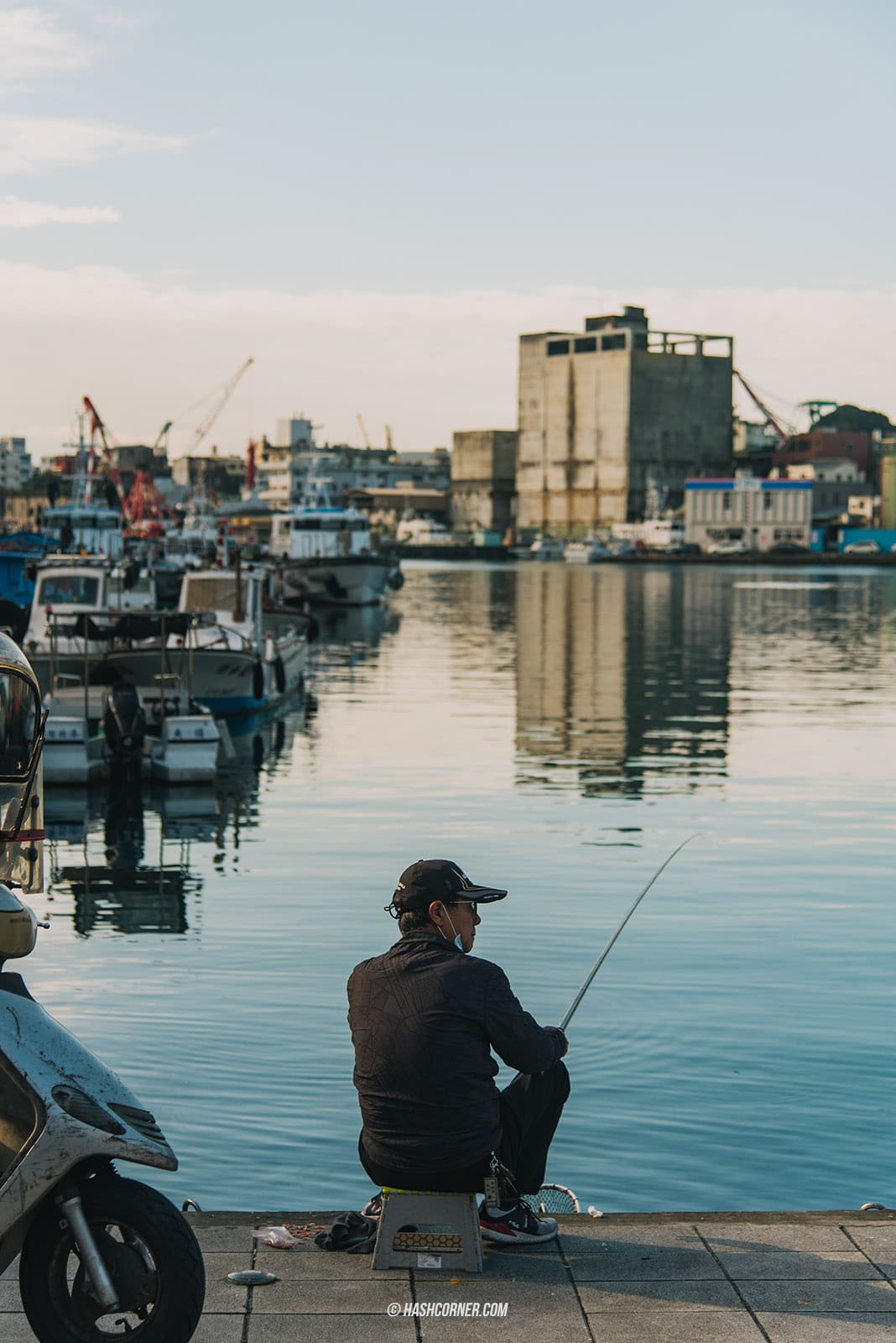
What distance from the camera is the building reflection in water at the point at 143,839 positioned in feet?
56.3

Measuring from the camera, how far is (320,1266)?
20.1 feet

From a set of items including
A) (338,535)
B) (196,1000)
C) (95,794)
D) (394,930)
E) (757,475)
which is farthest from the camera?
(757,475)

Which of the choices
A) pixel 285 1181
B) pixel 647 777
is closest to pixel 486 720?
pixel 647 777

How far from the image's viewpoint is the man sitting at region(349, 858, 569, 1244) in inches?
239

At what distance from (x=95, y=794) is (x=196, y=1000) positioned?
40.9 ft

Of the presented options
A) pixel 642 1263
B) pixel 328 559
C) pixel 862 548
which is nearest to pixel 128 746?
pixel 642 1263

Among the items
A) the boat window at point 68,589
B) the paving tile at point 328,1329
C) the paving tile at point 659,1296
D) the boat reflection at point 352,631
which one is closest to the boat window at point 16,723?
the paving tile at point 328,1329

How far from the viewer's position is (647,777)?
2628 cm

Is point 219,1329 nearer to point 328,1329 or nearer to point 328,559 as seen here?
point 328,1329

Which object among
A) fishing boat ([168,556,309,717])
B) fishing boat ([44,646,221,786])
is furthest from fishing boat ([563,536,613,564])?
fishing boat ([44,646,221,786])

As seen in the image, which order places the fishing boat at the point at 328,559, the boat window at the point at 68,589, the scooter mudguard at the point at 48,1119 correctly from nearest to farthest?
the scooter mudguard at the point at 48,1119, the boat window at the point at 68,589, the fishing boat at the point at 328,559

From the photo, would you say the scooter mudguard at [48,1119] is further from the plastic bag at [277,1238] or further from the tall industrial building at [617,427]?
the tall industrial building at [617,427]

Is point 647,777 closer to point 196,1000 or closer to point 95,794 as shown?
point 95,794

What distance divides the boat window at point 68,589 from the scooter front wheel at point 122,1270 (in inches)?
1201
